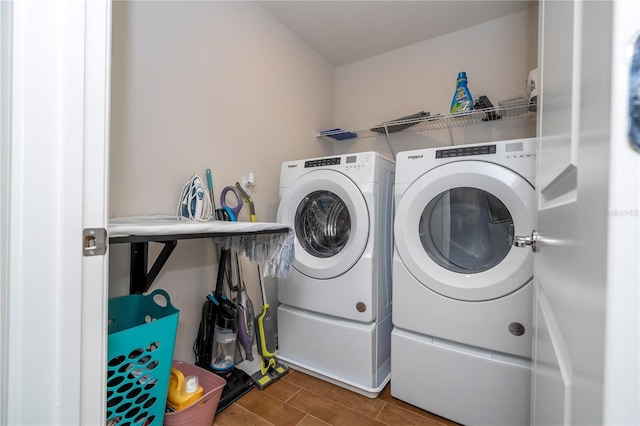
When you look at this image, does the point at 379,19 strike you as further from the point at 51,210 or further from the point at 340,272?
the point at 51,210

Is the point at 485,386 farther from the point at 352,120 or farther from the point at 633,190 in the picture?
the point at 352,120

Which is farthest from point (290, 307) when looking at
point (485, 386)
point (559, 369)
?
point (559, 369)

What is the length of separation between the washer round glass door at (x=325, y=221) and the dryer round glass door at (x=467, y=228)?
21 cm

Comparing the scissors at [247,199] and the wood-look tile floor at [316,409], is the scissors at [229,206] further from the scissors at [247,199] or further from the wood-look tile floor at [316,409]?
the wood-look tile floor at [316,409]

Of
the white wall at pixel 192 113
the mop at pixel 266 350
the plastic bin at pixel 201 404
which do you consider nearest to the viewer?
the plastic bin at pixel 201 404

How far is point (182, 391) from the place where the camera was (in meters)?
1.04

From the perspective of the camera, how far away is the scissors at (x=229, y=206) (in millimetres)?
1408

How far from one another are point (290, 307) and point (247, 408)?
0.52 meters

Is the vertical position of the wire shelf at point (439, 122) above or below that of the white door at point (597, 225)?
above

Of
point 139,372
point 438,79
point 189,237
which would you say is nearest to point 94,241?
point 189,237

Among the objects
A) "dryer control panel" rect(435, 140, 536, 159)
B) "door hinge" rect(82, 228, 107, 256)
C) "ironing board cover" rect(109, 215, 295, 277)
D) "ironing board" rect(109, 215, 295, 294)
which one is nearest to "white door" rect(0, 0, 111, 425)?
"door hinge" rect(82, 228, 107, 256)

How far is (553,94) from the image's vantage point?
52 centimetres

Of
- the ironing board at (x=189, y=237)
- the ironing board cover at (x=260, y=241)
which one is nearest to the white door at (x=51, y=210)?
the ironing board at (x=189, y=237)

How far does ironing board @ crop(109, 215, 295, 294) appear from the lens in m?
0.74
